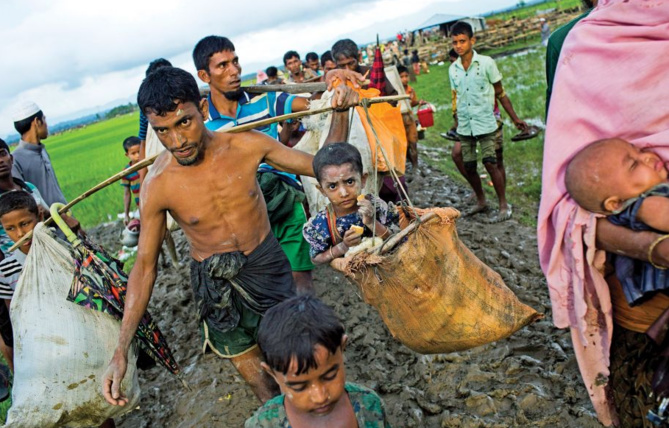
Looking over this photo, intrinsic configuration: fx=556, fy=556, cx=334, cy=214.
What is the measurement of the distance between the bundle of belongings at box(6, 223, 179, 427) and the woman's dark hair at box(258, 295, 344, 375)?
131 cm

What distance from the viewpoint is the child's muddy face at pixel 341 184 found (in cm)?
263

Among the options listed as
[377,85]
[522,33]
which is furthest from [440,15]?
[377,85]

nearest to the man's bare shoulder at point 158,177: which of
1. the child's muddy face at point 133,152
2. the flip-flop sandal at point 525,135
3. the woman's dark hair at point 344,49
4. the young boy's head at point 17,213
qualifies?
the young boy's head at point 17,213

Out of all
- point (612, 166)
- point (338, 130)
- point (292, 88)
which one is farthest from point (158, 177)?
point (612, 166)

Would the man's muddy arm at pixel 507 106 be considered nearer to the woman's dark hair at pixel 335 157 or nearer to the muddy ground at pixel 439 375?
the muddy ground at pixel 439 375

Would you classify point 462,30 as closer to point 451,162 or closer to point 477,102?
point 477,102

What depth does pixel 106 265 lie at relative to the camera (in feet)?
9.06

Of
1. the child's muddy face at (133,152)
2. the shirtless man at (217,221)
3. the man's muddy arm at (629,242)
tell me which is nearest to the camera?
the man's muddy arm at (629,242)

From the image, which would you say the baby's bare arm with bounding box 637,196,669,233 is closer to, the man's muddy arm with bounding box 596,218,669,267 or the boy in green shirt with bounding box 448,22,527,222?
the man's muddy arm with bounding box 596,218,669,267

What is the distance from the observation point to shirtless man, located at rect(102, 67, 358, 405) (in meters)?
2.34

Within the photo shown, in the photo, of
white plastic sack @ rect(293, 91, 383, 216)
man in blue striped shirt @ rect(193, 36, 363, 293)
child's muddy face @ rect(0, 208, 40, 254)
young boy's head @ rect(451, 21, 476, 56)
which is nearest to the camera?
child's muddy face @ rect(0, 208, 40, 254)

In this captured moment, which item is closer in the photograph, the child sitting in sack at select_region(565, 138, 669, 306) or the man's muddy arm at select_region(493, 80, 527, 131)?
the child sitting in sack at select_region(565, 138, 669, 306)

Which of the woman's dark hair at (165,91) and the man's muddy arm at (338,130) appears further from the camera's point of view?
the man's muddy arm at (338,130)

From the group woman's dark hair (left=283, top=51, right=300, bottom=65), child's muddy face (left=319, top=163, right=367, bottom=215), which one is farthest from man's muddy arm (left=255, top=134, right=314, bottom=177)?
woman's dark hair (left=283, top=51, right=300, bottom=65)
